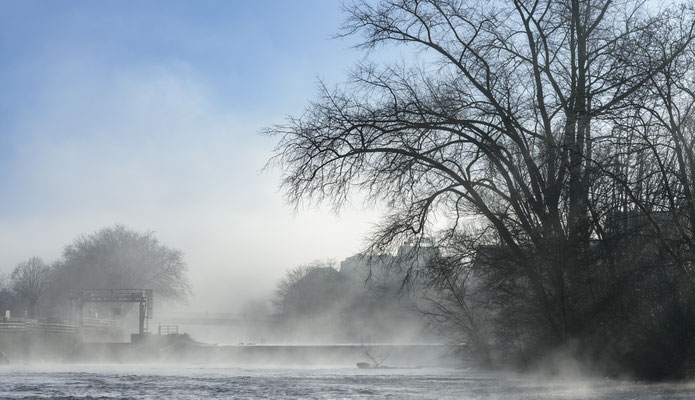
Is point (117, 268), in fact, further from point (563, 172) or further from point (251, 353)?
point (563, 172)

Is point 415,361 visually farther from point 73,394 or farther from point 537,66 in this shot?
point 73,394

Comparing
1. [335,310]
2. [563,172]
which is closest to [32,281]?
[335,310]

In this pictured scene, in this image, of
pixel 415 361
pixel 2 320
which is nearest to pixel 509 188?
pixel 415 361

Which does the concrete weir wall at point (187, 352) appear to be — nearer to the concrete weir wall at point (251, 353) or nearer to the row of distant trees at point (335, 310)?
the concrete weir wall at point (251, 353)

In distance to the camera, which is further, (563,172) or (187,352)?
(187,352)

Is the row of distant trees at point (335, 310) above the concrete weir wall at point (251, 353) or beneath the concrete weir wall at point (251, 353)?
above

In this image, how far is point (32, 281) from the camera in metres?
113

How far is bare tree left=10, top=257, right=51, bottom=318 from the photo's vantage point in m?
111

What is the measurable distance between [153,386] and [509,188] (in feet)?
33.7

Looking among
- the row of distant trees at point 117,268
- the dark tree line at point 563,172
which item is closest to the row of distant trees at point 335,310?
the row of distant trees at point 117,268

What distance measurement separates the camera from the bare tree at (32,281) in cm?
11131

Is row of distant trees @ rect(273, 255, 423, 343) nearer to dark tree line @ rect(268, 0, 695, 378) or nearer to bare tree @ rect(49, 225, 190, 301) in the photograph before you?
bare tree @ rect(49, 225, 190, 301)

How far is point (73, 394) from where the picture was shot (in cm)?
1598

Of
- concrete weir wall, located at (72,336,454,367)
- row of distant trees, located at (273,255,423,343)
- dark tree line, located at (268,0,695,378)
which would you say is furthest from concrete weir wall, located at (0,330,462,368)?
dark tree line, located at (268,0,695,378)
